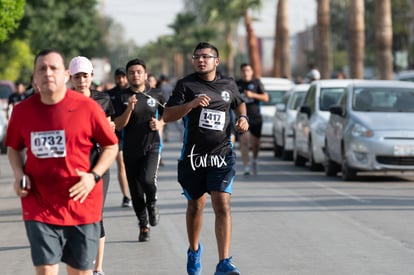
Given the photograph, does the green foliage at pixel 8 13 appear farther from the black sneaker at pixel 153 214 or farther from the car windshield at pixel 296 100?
the black sneaker at pixel 153 214

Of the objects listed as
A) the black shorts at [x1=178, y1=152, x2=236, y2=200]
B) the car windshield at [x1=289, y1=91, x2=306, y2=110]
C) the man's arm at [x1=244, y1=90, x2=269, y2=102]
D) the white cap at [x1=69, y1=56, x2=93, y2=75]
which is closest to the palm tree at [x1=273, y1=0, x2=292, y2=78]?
the car windshield at [x1=289, y1=91, x2=306, y2=110]

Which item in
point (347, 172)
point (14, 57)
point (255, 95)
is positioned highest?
point (14, 57)

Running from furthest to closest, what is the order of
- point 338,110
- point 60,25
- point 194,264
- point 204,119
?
point 60,25, point 338,110, point 204,119, point 194,264

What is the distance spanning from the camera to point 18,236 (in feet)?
42.8

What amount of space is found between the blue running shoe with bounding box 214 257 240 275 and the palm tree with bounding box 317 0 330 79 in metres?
32.4

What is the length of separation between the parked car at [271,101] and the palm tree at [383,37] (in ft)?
9.83

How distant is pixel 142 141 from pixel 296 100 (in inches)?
568

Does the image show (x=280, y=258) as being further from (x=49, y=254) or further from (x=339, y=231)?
(x=49, y=254)

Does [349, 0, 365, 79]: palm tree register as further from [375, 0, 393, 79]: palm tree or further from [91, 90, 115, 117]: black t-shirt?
[91, 90, 115, 117]: black t-shirt

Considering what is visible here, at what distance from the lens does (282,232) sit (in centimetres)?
1277

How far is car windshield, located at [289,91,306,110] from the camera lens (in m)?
26.7

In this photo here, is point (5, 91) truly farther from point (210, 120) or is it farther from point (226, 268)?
point (226, 268)

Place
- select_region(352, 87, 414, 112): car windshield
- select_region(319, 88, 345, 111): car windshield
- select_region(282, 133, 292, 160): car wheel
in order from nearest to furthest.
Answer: select_region(352, 87, 414, 112): car windshield → select_region(319, 88, 345, 111): car windshield → select_region(282, 133, 292, 160): car wheel

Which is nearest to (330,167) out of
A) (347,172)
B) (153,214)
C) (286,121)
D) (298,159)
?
(347,172)
